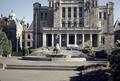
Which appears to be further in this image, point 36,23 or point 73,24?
point 36,23

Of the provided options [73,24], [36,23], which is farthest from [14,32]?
[73,24]

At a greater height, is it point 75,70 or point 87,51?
point 75,70

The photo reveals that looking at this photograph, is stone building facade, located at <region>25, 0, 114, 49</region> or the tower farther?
the tower

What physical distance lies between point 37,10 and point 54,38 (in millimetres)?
13015

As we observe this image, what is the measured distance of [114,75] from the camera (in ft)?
57.0

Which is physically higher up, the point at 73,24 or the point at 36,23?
the point at 36,23

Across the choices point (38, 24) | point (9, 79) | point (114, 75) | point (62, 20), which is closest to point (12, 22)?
point (38, 24)

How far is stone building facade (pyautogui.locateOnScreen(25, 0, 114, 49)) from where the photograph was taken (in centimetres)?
10019

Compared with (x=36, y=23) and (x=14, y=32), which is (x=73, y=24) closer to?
(x=36, y=23)

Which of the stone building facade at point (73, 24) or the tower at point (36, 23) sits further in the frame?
the tower at point (36, 23)

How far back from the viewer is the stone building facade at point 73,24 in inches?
3944

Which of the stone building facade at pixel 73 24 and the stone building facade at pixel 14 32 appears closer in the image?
the stone building facade at pixel 73 24

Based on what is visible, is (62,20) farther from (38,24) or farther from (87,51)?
(87,51)

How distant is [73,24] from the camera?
4168 inches
